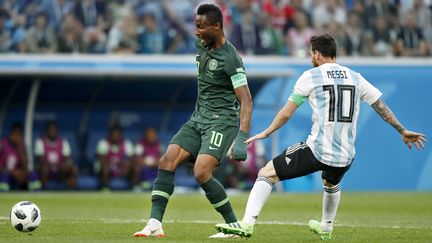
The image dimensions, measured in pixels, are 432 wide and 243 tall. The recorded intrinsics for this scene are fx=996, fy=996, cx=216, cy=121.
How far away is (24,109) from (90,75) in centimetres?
247

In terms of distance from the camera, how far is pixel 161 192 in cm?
1032

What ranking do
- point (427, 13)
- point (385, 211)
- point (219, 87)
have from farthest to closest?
1. point (427, 13)
2. point (385, 211)
3. point (219, 87)

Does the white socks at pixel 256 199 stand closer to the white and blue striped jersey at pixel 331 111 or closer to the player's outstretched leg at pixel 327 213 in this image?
the white and blue striped jersey at pixel 331 111

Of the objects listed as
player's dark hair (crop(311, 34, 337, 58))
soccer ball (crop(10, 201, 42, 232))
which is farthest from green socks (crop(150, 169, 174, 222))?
player's dark hair (crop(311, 34, 337, 58))

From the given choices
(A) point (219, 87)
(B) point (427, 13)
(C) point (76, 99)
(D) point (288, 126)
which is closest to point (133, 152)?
(C) point (76, 99)

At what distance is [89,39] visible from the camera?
23172 mm

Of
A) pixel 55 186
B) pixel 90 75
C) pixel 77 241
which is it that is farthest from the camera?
pixel 55 186

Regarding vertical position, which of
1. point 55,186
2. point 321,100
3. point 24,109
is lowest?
point 55,186

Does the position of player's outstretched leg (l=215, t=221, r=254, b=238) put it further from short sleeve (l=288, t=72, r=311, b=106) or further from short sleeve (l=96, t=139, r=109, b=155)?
short sleeve (l=96, t=139, r=109, b=155)

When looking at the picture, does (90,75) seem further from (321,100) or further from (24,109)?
(321,100)

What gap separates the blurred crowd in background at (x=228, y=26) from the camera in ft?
74.6

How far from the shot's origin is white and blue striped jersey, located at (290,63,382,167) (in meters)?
9.87

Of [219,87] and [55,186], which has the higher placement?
[219,87]

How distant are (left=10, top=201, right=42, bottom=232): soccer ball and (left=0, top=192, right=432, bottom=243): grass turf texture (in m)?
0.11
